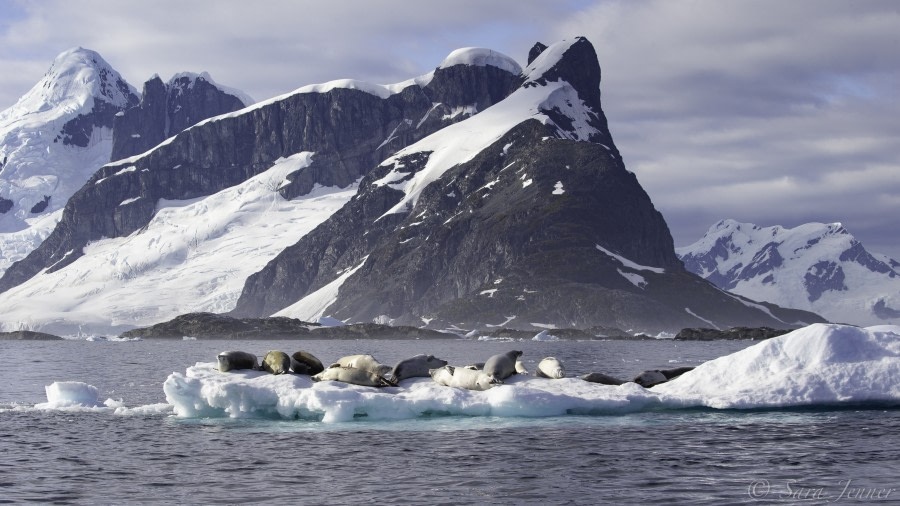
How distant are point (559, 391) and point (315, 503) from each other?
21385mm

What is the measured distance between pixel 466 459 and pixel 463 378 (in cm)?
1400

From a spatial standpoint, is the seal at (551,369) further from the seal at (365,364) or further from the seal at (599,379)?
the seal at (365,364)

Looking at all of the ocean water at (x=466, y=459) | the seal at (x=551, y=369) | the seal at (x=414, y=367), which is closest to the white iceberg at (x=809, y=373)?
the ocean water at (x=466, y=459)

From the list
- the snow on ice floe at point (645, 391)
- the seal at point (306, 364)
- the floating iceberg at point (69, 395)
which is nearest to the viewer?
the snow on ice floe at point (645, 391)

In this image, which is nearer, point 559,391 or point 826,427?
point 826,427

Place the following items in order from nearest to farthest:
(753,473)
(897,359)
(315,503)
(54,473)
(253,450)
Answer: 1. (315,503)
2. (753,473)
3. (54,473)
4. (253,450)
5. (897,359)

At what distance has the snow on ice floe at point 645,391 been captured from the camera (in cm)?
4825

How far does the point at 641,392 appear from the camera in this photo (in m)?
51.1

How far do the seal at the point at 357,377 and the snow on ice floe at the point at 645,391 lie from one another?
119 centimetres

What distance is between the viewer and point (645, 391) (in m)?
51.4

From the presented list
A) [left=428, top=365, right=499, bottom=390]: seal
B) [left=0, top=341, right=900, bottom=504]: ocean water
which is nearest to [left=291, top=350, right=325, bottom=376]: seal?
[left=0, top=341, right=900, bottom=504]: ocean water

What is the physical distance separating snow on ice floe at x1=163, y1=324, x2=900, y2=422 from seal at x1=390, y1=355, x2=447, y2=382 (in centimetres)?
214

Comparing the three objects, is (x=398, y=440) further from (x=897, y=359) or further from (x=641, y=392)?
(x=897, y=359)

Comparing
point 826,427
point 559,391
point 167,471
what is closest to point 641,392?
point 559,391
